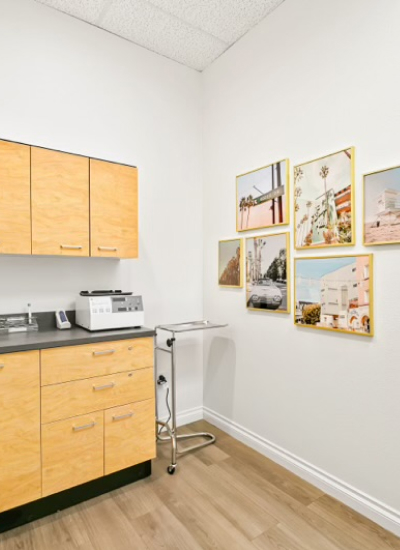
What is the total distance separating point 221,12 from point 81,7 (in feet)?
3.21

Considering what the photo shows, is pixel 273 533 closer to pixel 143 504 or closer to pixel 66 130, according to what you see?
pixel 143 504

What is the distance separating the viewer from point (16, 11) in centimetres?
232

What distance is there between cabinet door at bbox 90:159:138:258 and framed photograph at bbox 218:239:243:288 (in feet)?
2.61

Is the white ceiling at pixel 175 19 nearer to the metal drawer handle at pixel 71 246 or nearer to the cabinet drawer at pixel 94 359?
the metal drawer handle at pixel 71 246

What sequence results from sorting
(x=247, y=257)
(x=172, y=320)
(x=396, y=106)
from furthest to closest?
1. (x=172, y=320)
2. (x=247, y=257)
3. (x=396, y=106)

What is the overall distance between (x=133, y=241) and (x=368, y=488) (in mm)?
2041

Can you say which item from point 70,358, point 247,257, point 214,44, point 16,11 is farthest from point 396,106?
point 16,11

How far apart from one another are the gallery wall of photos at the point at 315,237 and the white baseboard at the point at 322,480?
2.91 ft

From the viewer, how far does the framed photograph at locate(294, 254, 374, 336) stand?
1.92 meters

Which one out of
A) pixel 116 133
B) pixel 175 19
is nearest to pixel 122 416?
pixel 116 133

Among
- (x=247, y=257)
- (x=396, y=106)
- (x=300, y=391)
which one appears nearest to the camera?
(x=396, y=106)

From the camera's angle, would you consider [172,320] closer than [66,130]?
No

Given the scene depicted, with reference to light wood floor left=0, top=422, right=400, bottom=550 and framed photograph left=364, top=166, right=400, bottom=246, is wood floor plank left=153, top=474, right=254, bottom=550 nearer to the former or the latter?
light wood floor left=0, top=422, right=400, bottom=550

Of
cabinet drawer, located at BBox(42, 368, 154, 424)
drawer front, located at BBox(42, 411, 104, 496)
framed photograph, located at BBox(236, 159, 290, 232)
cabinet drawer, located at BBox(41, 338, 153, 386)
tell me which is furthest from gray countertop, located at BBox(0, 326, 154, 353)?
framed photograph, located at BBox(236, 159, 290, 232)
